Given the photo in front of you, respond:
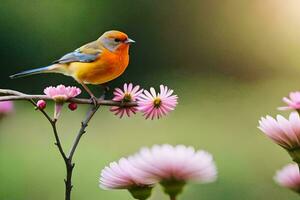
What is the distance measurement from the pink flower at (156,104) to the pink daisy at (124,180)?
0.05 meters

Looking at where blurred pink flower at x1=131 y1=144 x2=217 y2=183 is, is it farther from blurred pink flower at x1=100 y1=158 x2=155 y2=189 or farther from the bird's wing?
the bird's wing

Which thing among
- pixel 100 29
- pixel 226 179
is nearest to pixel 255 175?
pixel 226 179

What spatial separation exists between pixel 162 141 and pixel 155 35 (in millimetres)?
1342

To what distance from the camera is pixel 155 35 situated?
347cm

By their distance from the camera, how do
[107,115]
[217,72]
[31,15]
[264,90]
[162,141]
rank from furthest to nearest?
[217,72] → [264,90] → [31,15] → [107,115] → [162,141]

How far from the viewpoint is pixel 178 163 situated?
250 mm

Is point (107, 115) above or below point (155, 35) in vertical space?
below

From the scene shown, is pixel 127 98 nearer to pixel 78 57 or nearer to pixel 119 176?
pixel 119 176

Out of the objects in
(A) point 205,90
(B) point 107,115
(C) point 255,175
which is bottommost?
(C) point 255,175

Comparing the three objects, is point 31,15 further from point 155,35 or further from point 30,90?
point 155,35

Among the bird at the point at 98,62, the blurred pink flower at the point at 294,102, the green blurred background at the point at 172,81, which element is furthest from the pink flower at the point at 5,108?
the green blurred background at the point at 172,81

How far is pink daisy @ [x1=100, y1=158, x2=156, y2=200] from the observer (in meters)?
0.28

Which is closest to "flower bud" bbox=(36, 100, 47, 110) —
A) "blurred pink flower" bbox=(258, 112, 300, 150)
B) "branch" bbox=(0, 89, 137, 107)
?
"branch" bbox=(0, 89, 137, 107)

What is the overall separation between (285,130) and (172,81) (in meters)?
3.15
